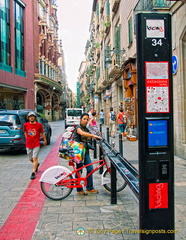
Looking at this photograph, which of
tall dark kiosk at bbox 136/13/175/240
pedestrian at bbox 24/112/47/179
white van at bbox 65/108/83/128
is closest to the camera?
tall dark kiosk at bbox 136/13/175/240

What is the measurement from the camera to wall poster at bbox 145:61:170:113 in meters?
2.40

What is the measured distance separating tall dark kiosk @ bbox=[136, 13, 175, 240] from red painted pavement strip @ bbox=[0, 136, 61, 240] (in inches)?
70.0

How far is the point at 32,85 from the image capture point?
112 feet

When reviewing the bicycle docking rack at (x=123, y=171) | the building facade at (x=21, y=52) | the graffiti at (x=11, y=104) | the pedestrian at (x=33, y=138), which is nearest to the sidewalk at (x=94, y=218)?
the bicycle docking rack at (x=123, y=171)

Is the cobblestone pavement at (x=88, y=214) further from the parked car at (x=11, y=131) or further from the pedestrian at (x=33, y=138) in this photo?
the parked car at (x=11, y=131)

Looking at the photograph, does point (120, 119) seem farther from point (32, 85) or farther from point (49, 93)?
point (49, 93)

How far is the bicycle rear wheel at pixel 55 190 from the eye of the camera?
4.69 meters

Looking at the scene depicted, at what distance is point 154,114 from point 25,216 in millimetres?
2800

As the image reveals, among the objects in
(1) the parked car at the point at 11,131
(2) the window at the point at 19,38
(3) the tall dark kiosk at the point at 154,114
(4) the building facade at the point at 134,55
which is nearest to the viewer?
(3) the tall dark kiosk at the point at 154,114

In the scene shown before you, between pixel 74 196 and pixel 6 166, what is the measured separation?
3679mm

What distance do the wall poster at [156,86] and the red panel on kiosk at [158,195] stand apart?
2.43 ft

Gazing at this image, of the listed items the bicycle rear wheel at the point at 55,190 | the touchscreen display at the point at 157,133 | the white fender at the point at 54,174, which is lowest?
the bicycle rear wheel at the point at 55,190

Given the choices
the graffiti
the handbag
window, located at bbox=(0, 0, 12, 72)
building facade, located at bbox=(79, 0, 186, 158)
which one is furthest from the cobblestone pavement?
the graffiti

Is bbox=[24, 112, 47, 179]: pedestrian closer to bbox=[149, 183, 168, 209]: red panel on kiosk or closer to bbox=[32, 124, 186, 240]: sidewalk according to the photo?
bbox=[32, 124, 186, 240]: sidewalk
